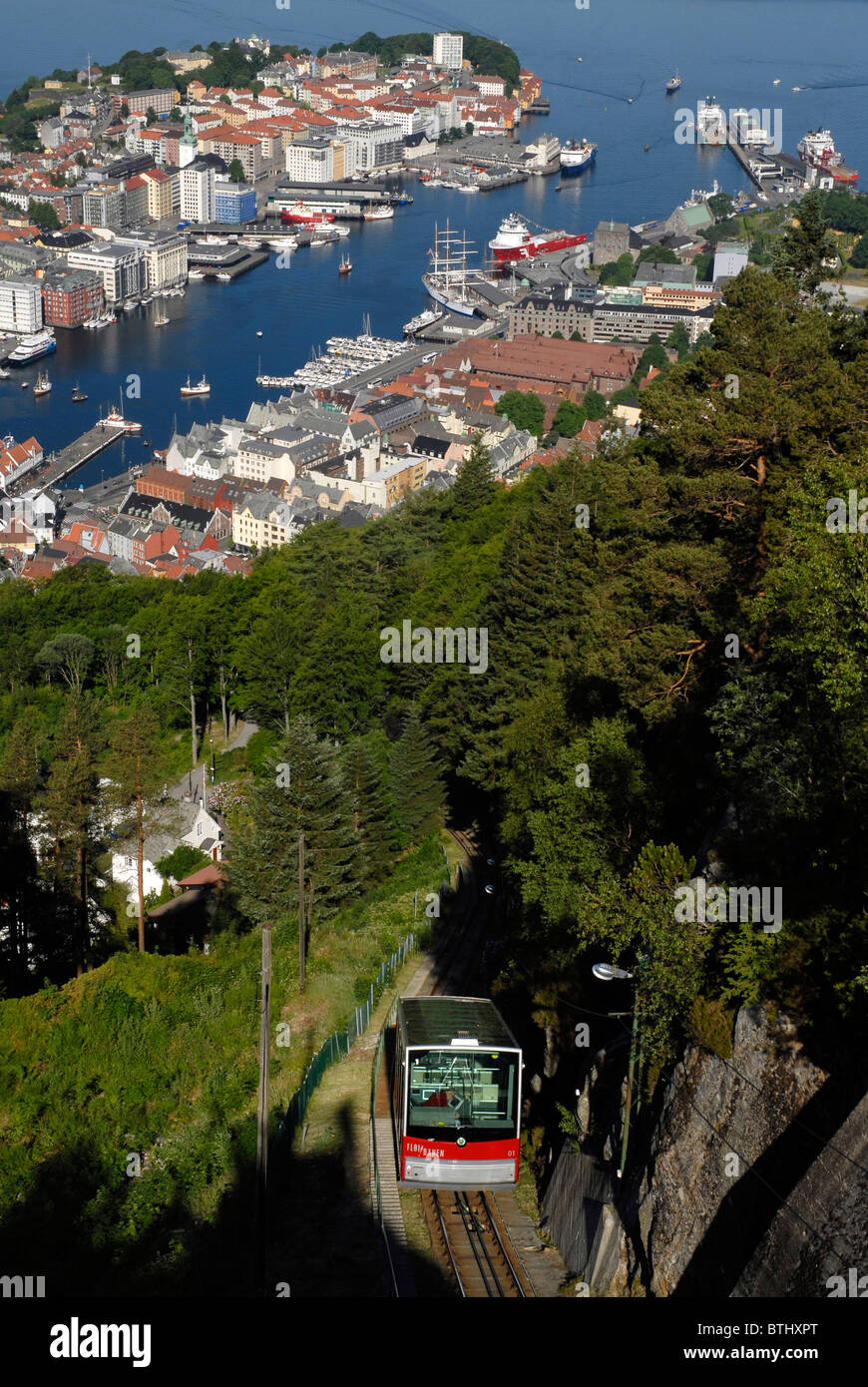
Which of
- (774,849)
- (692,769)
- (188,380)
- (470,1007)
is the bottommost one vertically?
(188,380)

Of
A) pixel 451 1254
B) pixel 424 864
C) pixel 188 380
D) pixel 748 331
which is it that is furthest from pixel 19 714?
pixel 188 380

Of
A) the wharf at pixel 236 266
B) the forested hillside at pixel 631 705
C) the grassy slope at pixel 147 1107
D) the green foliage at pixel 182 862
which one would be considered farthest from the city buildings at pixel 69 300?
the grassy slope at pixel 147 1107

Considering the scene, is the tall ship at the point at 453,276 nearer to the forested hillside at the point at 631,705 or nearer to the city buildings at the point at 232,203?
the city buildings at the point at 232,203

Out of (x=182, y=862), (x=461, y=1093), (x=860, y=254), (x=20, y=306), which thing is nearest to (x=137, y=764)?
(x=182, y=862)

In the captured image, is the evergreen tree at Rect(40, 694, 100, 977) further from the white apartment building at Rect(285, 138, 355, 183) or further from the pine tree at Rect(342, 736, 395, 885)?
the white apartment building at Rect(285, 138, 355, 183)

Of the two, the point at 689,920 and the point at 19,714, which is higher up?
the point at 689,920

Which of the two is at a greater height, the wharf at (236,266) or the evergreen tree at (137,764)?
the evergreen tree at (137,764)
